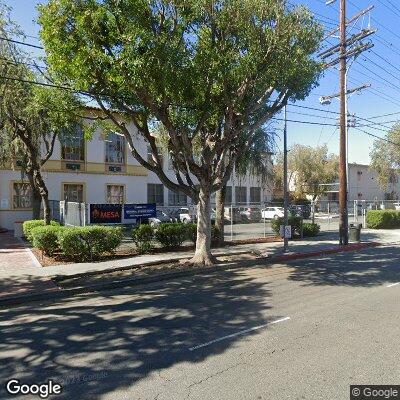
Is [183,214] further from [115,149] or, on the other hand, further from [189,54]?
[189,54]

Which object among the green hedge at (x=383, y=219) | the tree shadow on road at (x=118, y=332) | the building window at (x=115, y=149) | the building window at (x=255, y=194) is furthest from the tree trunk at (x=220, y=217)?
the building window at (x=255, y=194)

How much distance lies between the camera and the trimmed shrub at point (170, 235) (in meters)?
15.7

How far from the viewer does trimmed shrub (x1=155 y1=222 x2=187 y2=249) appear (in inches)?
619

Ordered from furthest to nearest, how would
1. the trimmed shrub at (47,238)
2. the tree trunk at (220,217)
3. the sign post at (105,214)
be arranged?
the tree trunk at (220,217)
the sign post at (105,214)
the trimmed shrub at (47,238)

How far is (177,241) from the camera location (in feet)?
52.9

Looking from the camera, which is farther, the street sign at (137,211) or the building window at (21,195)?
the building window at (21,195)

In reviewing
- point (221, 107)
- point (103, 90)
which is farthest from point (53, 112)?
point (221, 107)

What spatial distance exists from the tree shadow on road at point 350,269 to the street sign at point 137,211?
6757mm

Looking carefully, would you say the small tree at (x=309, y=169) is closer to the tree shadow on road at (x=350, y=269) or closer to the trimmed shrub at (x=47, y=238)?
the tree shadow on road at (x=350, y=269)

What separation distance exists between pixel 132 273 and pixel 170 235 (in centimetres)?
475

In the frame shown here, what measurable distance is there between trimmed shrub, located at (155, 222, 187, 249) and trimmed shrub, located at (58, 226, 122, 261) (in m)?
2.29

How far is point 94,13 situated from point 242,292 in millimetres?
→ 7496

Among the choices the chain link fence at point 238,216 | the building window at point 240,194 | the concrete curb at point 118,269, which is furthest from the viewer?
the building window at point 240,194

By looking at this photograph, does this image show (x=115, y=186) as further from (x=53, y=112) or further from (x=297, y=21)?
(x=297, y=21)
